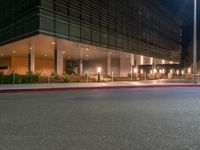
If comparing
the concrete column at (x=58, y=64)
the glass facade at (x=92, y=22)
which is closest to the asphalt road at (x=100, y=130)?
the glass facade at (x=92, y=22)

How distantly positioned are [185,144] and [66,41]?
2431 cm

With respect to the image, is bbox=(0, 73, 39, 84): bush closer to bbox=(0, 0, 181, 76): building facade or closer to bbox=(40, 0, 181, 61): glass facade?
bbox=(0, 0, 181, 76): building facade

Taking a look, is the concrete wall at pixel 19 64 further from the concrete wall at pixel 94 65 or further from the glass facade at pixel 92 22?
the concrete wall at pixel 94 65

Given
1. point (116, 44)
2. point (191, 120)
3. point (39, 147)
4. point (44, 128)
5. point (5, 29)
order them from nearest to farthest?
point (39, 147) → point (44, 128) → point (191, 120) → point (5, 29) → point (116, 44)

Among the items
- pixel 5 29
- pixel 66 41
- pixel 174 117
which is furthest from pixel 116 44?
pixel 174 117

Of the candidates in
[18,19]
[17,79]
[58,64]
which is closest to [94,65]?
[58,64]

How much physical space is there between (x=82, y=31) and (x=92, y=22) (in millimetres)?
2902

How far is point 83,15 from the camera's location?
27.9 m

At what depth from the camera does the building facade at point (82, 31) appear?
24.1 m

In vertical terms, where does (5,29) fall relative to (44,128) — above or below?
above

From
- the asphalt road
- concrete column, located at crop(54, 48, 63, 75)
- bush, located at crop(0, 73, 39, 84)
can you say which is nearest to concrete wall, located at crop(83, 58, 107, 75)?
concrete column, located at crop(54, 48, 63, 75)

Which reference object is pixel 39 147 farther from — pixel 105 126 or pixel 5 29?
pixel 5 29

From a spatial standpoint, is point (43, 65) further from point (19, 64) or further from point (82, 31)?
point (82, 31)

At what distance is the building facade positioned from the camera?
2406 centimetres
